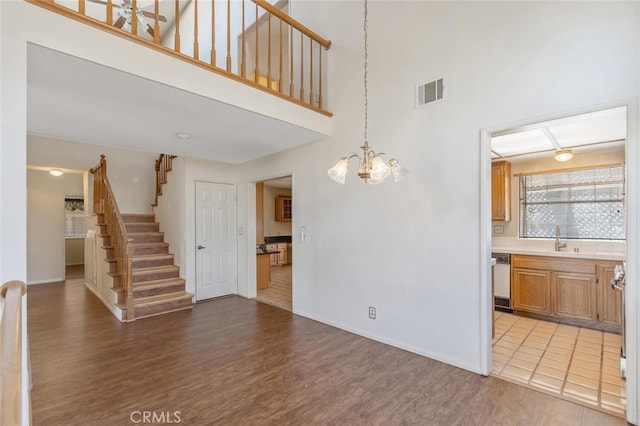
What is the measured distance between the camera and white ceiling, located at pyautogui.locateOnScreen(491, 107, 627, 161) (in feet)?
9.80

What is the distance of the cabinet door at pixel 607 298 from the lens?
354cm

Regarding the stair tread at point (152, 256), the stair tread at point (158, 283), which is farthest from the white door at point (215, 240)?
the stair tread at point (152, 256)

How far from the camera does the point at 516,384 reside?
8.34ft

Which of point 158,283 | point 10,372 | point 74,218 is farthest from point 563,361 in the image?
point 74,218

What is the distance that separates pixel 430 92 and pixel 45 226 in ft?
27.6

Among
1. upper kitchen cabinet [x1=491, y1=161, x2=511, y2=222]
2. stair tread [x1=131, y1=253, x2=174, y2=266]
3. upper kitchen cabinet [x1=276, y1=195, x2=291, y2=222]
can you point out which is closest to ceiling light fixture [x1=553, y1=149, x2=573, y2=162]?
upper kitchen cabinet [x1=491, y1=161, x2=511, y2=222]

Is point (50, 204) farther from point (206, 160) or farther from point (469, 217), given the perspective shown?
point (469, 217)

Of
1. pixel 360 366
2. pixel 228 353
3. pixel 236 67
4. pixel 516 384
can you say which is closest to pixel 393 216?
pixel 360 366

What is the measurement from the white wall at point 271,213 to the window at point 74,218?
5.49 meters

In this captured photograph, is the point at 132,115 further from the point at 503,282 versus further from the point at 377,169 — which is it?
the point at 503,282

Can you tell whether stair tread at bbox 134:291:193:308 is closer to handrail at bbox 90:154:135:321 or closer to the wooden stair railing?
handrail at bbox 90:154:135:321

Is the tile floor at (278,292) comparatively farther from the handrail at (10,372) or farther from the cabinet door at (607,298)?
the cabinet door at (607,298)

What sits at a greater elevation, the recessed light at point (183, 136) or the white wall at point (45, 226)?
the recessed light at point (183, 136)

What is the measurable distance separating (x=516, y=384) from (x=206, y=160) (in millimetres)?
5187
